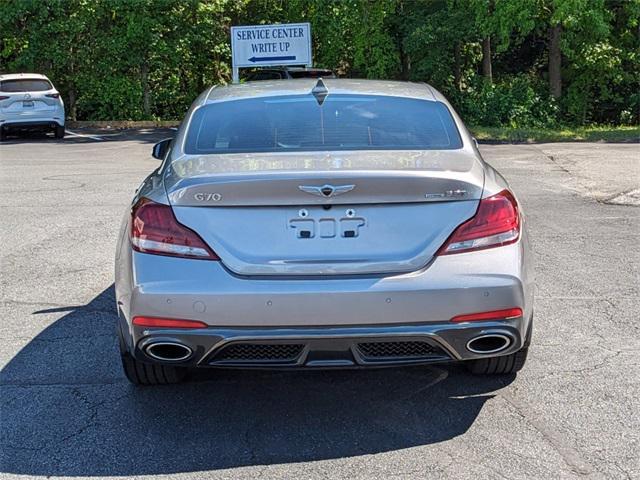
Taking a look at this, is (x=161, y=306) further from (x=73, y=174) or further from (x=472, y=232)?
(x=73, y=174)

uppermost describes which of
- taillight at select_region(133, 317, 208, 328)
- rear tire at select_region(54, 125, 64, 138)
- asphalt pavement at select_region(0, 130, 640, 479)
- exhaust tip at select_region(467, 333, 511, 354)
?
taillight at select_region(133, 317, 208, 328)

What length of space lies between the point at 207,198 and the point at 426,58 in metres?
22.8

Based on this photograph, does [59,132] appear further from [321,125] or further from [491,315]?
[491,315]

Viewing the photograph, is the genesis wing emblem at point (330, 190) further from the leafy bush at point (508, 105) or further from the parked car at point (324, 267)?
the leafy bush at point (508, 105)

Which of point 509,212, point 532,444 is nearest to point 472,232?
point 509,212

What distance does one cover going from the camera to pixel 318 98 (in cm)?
505

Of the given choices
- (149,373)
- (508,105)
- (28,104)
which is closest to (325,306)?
(149,373)

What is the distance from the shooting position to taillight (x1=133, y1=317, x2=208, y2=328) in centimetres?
388

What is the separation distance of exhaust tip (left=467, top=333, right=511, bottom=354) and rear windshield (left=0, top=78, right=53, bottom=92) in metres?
20.3

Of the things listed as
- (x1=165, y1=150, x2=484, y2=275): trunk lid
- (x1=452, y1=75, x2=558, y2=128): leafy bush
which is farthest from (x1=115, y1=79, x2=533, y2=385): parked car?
(x1=452, y1=75, x2=558, y2=128): leafy bush

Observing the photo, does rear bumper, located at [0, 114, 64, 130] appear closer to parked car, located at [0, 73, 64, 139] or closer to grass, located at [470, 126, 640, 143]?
parked car, located at [0, 73, 64, 139]

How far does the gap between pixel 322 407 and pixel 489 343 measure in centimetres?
89

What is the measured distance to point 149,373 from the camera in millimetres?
4559

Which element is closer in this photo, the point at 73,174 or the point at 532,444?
the point at 532,444
